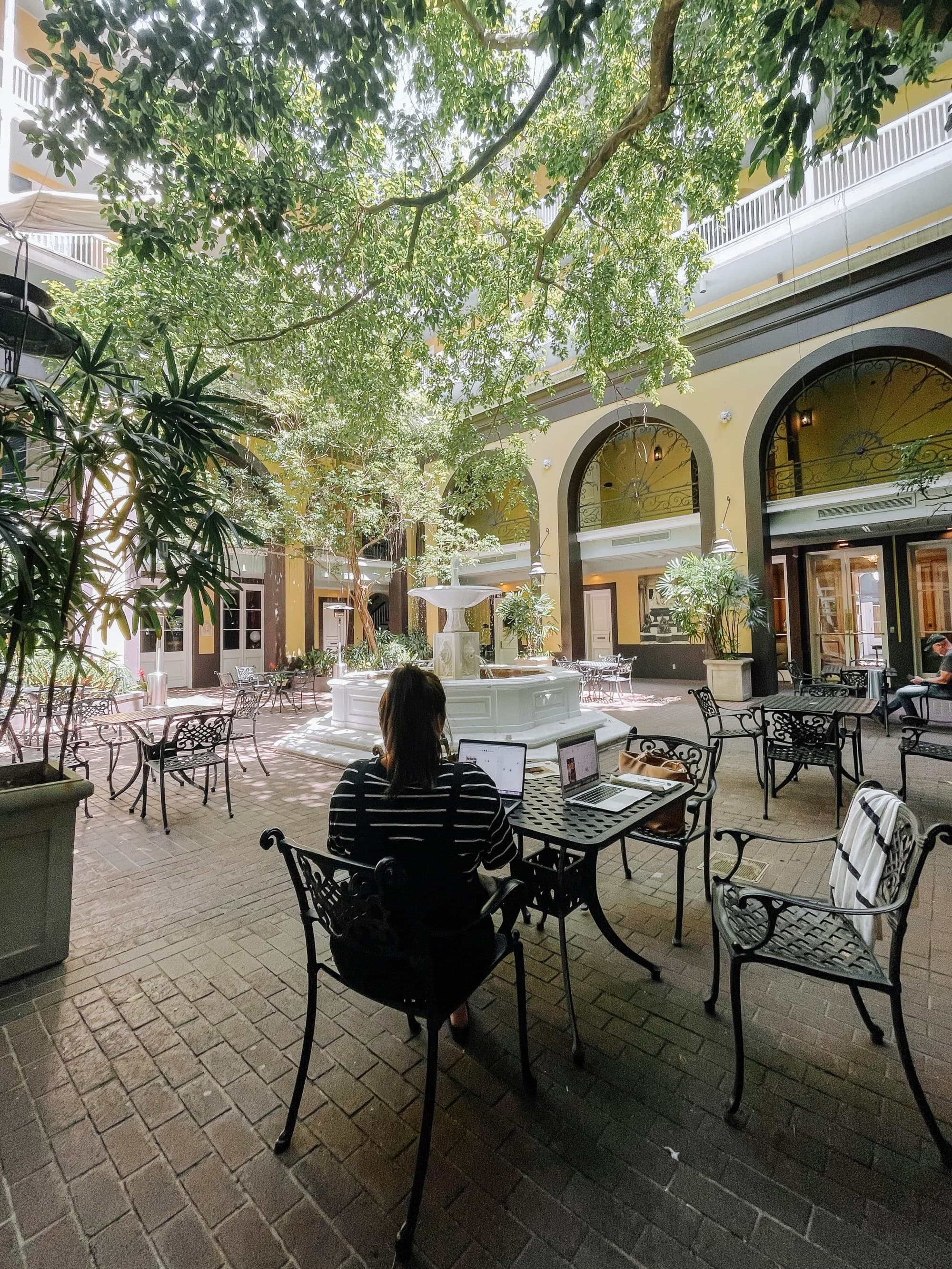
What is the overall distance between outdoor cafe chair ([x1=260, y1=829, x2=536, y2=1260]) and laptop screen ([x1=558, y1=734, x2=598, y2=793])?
0.75 metres

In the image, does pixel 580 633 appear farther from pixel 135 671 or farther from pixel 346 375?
pixel 135 671

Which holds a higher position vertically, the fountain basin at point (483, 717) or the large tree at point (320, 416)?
the large tree at point (320, 416)

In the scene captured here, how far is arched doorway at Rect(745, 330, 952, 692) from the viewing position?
9227mm

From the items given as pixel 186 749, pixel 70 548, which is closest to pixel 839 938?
pixel 70 548

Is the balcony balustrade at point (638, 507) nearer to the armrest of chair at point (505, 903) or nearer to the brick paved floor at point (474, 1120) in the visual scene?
the brick paved floor at point (474, 1120)

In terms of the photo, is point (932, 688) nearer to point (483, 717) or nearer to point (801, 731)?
point (801, 731)

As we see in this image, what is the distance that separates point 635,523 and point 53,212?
11197mm

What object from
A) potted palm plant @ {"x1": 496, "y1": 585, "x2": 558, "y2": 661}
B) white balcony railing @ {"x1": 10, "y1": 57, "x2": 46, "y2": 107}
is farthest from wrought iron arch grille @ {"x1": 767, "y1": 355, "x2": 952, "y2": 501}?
white balcony railing @ {"x1": 10, "y1": 57, "x2": 46, "y2": 107}

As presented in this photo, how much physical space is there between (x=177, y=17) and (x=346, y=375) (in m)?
3.00

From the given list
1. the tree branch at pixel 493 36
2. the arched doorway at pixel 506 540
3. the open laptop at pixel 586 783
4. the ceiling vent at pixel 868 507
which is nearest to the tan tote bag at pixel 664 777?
the open laptop at pixel 586 783

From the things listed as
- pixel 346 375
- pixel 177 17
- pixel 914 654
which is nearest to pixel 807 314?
pixel 914 654

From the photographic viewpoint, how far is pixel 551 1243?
1307 millimetres

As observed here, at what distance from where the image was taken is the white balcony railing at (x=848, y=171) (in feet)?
26.9

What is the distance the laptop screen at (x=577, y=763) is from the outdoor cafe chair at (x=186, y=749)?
122 inches
